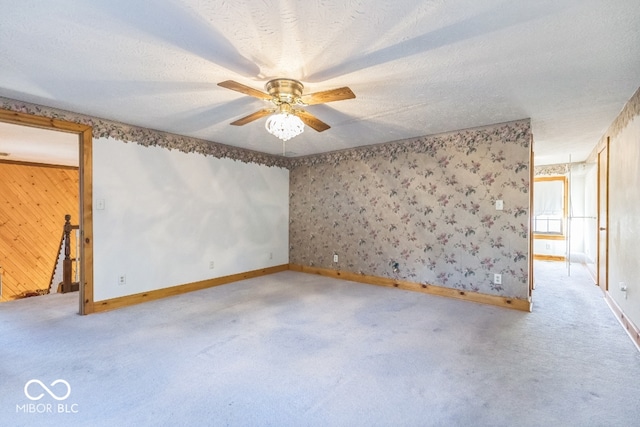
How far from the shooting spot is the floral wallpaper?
11.7ft

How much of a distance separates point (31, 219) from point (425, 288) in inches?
286

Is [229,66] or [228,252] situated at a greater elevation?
[229,66]

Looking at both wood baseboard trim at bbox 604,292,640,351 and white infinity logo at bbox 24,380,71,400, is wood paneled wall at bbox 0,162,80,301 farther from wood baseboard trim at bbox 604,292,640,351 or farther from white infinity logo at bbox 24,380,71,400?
wood baseboard trim at bbox 604,292,640,351

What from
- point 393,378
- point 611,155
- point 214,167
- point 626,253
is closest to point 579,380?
point 393,378

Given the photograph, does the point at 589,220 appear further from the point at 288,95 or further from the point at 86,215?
the point at 86,215

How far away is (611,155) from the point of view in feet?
11.9

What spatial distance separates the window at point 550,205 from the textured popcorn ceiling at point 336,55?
4.16 meters

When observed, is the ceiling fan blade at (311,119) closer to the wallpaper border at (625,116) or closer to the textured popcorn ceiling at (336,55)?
the textured popcorn ceiling at (336,55)

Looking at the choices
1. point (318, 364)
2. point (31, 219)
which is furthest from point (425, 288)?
point (31, 219)

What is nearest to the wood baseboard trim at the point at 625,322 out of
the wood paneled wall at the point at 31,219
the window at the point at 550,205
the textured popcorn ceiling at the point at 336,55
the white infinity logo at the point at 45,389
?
the textured popcorn ceiling at the point at 336,55

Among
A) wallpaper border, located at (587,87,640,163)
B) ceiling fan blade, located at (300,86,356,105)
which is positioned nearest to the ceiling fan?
ceiling fan blade, located at (300,86,356,105)

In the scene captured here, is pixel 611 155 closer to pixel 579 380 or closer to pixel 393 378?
pixel 579 380

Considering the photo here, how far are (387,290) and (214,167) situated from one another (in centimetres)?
308

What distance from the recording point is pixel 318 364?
222 cm
